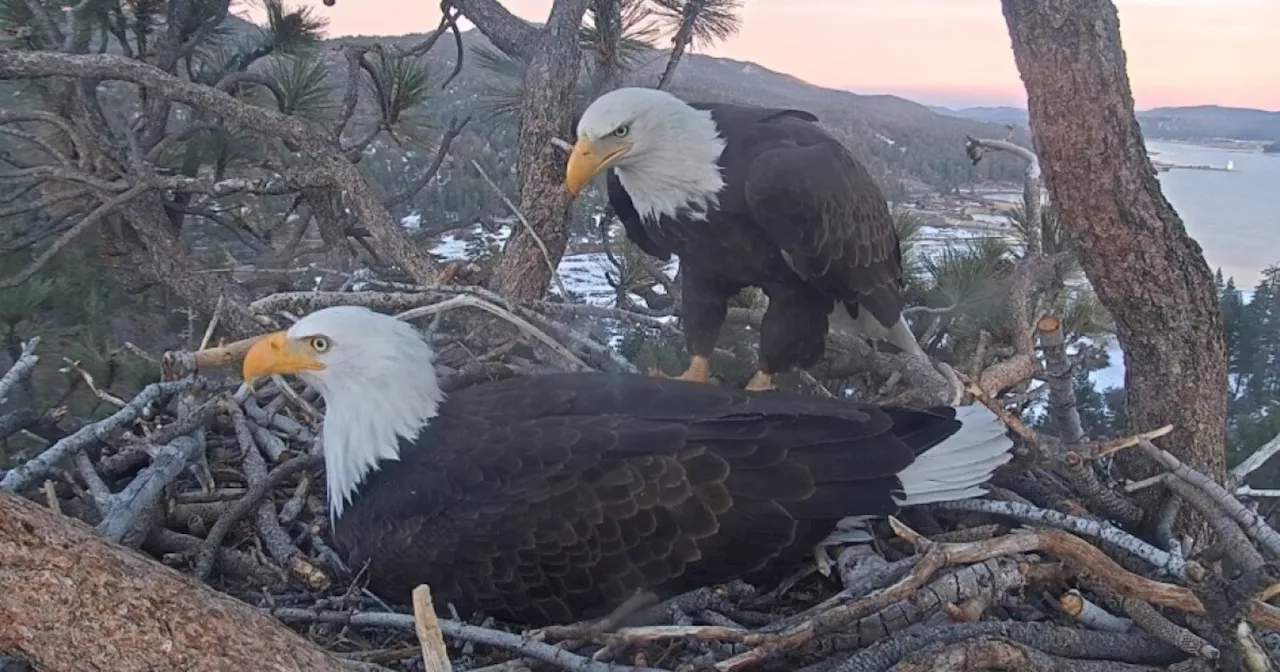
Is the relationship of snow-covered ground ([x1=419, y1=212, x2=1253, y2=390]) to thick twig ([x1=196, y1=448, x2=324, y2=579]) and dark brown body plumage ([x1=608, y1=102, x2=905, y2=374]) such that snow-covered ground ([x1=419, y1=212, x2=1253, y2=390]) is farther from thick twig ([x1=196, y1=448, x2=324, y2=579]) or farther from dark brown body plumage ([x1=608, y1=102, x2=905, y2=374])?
thick twig ([x1=196, y1=448, x2=324, y2=579])

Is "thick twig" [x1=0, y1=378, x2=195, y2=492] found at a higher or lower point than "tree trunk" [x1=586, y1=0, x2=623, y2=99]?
lower

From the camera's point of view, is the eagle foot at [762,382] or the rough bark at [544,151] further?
the rough bark at [544,151]

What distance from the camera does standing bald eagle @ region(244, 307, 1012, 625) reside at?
221 cm

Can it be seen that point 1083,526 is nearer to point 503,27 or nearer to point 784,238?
point 784,238

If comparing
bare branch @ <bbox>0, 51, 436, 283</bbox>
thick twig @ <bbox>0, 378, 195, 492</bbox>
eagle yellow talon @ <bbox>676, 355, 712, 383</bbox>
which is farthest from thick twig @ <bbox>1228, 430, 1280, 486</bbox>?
thick twig @ <bbox>0, 378, 195, 492</bbox>

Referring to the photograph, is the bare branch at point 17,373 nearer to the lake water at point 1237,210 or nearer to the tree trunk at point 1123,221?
the tree trunk at point 1123,221

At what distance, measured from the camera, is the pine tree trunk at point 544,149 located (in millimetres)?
3797

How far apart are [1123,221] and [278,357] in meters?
2.09

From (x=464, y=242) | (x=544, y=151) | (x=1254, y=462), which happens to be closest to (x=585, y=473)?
(x=1254, y=462)

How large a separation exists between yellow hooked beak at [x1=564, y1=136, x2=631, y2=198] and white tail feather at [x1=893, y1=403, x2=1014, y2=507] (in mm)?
1314

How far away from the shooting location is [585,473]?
2.23m

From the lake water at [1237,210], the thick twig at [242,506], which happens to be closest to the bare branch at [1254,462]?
the lake water at [1237,210]

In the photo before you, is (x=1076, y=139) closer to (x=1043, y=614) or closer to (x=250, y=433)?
(x=1043, y=614)

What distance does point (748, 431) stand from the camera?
232 centimetres
